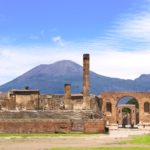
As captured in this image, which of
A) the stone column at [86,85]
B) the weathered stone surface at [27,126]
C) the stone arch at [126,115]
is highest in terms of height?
the stone column at [86,85]

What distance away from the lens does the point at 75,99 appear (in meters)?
62.3

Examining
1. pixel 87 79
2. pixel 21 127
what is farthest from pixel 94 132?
pixel 87 79

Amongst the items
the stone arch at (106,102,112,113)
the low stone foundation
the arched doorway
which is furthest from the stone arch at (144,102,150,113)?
the low stone foundation

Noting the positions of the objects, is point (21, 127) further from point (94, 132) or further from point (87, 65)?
point (87, 65)

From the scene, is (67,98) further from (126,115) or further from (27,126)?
(126,115)

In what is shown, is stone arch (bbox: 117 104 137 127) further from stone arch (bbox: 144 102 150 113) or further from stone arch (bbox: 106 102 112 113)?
stone arch (bbox: 106 102 112 113)

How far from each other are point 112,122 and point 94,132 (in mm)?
26712

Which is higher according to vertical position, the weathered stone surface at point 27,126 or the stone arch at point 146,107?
the stone arch at point 146,107

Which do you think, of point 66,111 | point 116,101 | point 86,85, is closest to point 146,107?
point 116,101

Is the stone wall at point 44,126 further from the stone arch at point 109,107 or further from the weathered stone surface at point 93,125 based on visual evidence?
the stone arch at point 109,107

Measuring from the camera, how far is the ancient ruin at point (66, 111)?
46125mm

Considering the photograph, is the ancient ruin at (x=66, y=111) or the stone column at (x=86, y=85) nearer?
the ancient ruin at (x=66, y=111)

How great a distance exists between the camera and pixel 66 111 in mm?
52312

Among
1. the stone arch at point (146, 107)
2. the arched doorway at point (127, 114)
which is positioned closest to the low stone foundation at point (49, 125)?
the stone arch at point (146, 107)
